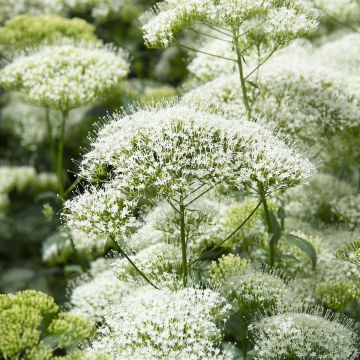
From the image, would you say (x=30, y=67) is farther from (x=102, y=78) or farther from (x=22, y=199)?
(x=22, y=199)

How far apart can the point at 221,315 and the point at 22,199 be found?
511cm

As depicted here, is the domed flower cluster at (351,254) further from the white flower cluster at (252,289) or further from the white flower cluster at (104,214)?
the white flower cluster at (104,214)

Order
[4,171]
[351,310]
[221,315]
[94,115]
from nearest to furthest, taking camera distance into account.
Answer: [221,315] < [351,310] < [94,115] < [4,171]

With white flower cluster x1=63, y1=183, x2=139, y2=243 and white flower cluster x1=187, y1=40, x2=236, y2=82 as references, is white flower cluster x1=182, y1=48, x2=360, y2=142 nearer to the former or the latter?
white flower cluster x1=187, y1=40, x2=236, y2=82

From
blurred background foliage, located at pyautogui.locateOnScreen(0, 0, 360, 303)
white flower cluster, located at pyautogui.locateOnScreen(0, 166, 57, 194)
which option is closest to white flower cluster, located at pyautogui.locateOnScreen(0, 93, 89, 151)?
blurred background foliage, located at pyautogui.locateOnScreen(0, 0, 360, 303)

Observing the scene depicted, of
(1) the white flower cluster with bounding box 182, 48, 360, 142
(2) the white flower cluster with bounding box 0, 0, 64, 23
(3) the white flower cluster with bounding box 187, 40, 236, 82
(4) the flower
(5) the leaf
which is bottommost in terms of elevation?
(2) the white flower cluster with bounding box 0, 0, 64, 23

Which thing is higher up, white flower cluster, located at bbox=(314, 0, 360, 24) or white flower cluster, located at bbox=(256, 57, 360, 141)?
white flower cluster, located at bbox=(314, 0, 360, 24)

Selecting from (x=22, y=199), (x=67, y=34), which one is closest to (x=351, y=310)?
(x=67, y=34)

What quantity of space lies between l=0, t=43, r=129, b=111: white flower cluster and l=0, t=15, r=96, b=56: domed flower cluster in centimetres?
67

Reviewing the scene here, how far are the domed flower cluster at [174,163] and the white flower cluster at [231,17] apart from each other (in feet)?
2.95

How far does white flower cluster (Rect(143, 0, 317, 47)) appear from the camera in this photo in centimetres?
501

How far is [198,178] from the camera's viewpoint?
4.24m

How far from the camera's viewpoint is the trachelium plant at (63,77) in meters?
6.30

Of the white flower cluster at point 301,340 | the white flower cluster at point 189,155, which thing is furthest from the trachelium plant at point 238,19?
the white flower cluster at point 301,340
